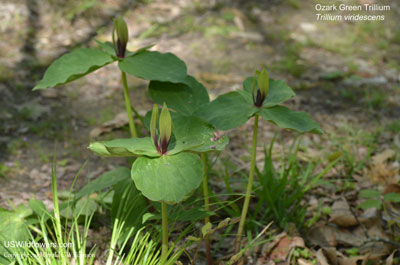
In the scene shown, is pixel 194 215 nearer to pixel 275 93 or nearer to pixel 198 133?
pixel 198 133

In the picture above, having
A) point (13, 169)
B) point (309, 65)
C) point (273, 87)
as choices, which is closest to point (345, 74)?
point (309, 65)

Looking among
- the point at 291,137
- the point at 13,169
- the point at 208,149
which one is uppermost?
the point at 208,149

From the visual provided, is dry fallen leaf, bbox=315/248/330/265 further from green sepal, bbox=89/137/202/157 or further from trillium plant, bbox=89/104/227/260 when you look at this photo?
green sepal, bbox=89/137/202/157

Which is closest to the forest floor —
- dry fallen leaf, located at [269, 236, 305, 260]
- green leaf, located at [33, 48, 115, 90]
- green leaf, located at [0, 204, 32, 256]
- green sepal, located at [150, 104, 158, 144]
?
dry fallen leaf, located at [269, 236, 305, 260]

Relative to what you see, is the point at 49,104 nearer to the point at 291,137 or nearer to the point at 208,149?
the point at 291,137

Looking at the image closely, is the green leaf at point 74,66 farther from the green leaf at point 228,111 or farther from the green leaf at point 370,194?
the green leaf at point 370,194
